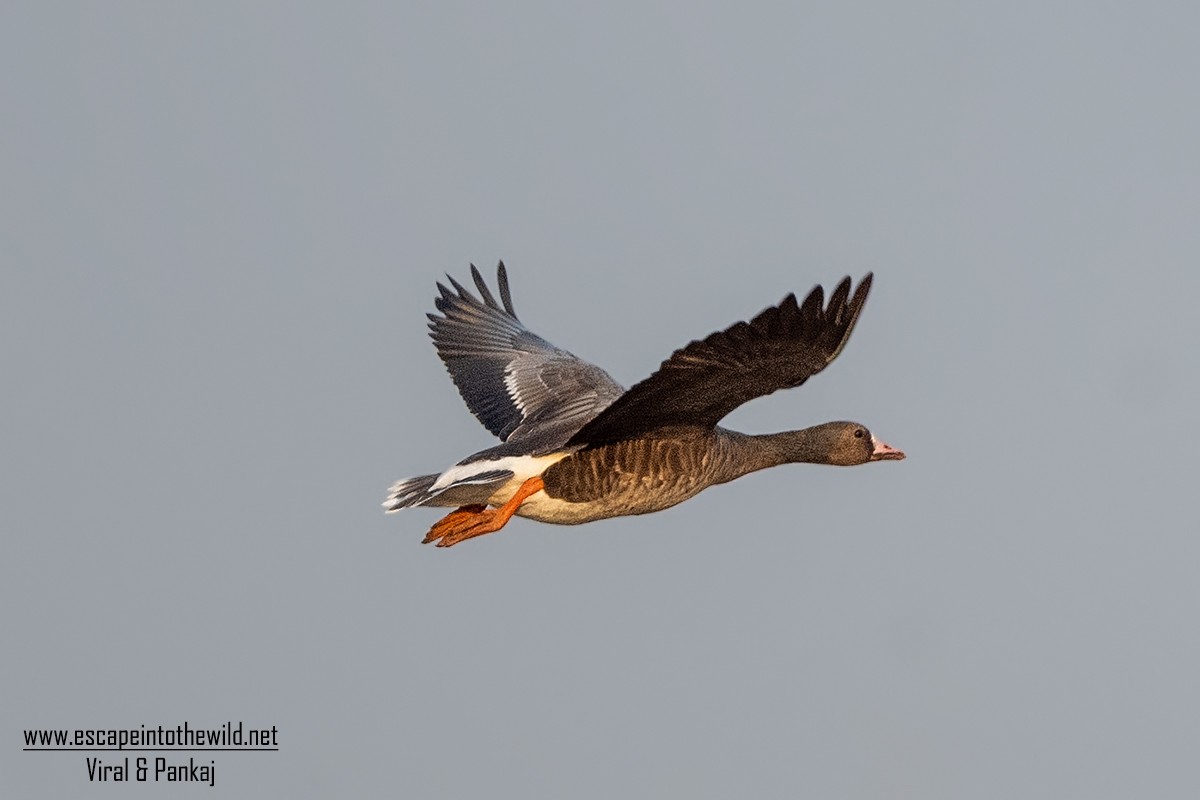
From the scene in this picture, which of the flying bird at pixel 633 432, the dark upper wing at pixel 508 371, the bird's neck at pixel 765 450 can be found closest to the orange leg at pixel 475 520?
the flying bird at pixel 633 432

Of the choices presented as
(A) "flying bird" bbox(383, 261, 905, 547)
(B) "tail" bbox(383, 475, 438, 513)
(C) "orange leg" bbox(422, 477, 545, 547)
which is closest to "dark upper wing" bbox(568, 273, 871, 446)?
(A) "flying bird" bbox(383, 261, 905, 547)

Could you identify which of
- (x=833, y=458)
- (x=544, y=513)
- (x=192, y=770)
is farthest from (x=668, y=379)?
(x=192, y=770)

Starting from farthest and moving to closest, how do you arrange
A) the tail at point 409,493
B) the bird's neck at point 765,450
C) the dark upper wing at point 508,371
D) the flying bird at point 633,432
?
the dark upper wing at point 508,371, the bird's neck at point 765,450, the tail at point 409,493, the flying bird at point 633,432

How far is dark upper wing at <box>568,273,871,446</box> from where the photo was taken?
11.4m

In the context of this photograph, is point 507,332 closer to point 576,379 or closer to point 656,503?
point 576,379

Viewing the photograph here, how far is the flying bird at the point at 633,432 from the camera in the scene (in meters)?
11.7

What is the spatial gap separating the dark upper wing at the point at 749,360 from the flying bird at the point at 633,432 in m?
0.01

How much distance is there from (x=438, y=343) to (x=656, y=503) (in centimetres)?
448

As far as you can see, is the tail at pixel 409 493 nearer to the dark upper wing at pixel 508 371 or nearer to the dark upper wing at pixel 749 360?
the dark upper wing at pixel 508 371

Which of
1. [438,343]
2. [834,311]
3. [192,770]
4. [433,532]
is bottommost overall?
[192,770]

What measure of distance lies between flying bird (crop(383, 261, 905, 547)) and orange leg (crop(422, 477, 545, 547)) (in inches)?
0.4

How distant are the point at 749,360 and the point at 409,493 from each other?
3.63 m

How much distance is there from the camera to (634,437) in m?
14.0

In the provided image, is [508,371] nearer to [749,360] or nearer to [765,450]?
[765,450]
